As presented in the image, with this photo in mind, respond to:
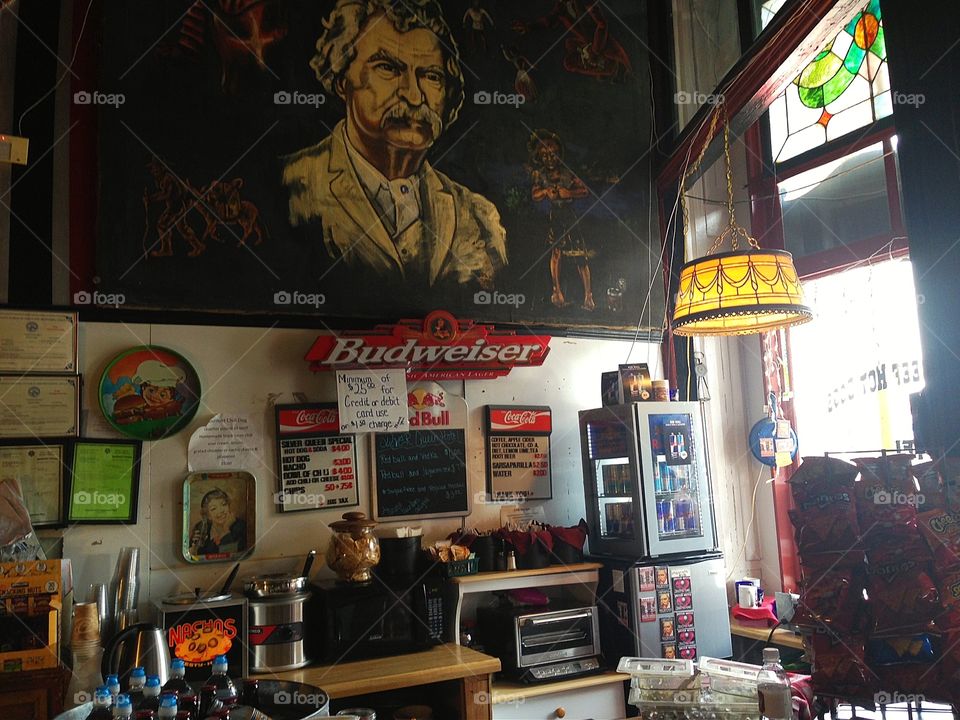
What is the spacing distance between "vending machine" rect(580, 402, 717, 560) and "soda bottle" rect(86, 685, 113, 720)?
2.61 m

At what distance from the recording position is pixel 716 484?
492cm

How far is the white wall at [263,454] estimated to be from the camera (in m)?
3.45

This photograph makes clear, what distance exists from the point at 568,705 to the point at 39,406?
2.81 m

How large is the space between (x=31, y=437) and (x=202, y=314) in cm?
91

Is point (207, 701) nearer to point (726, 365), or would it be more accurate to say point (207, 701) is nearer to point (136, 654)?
point (136, 654)

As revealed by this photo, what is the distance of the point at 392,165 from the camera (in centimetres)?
423

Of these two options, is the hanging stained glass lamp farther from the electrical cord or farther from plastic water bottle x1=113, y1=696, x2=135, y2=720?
plastic water bottle x1=113, y1=696, x2=135, y2=720

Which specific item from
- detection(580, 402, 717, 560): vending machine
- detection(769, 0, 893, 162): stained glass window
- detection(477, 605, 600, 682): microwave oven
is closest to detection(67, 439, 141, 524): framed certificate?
detection(477, 605, 600, 682): microwave oven

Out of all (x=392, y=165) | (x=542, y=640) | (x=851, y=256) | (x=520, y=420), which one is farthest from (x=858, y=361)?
(x=392, y=165)

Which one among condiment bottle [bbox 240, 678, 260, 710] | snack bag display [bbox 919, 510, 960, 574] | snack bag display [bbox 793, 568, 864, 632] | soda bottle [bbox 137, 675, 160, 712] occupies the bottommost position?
condiment bottle [bbox 240, 678, 260, 710]

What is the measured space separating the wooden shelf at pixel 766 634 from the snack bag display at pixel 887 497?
7.26 ft

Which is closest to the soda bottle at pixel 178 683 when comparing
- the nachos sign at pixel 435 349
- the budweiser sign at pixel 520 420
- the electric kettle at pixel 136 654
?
the electric kettle at pixel 136 654

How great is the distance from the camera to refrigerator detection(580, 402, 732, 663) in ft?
13.0

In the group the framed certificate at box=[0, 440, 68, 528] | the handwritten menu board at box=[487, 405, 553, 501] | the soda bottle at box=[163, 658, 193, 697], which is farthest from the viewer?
the handwritten menu board at box=[487, 405, 553, 501]
